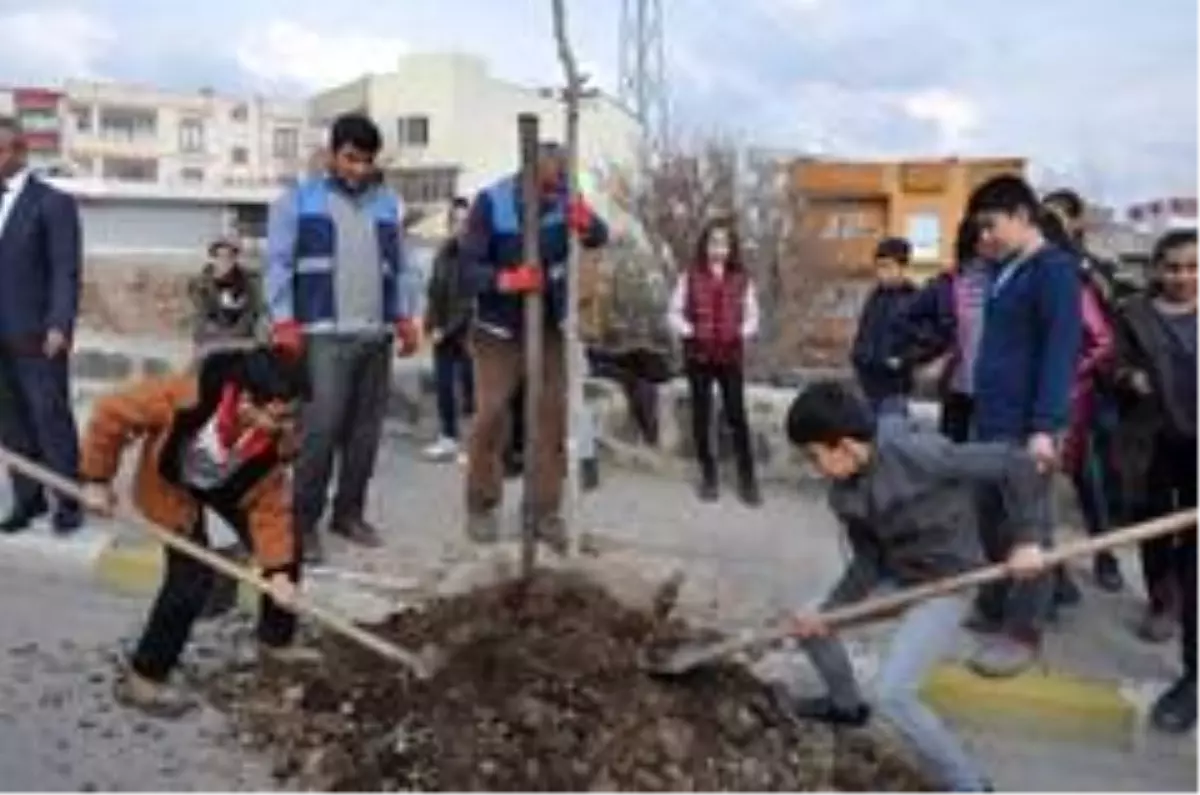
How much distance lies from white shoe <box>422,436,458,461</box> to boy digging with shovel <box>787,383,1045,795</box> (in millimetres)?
5216

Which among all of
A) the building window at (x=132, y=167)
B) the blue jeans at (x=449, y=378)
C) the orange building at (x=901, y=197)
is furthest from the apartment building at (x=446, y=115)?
the blue jeans at (x=449, y=378)

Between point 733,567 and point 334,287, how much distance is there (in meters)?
1.98

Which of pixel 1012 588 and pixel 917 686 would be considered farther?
pixel 1012 588

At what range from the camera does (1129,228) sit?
2086 centimetres

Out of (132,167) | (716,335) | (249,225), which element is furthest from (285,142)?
(716,335)

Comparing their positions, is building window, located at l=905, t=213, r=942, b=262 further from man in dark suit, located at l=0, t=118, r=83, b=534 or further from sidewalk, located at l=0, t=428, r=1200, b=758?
man in dark suit, located at l=0, t=118, r=83, b=534

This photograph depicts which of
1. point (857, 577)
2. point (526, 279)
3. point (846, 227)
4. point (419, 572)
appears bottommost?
point (419, 572)

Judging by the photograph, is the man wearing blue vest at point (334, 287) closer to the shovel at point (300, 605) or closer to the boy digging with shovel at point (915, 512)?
the shovel at point (300, 605)

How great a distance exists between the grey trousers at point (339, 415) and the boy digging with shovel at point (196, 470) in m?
1.26

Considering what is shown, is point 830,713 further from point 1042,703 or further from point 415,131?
point 415,131

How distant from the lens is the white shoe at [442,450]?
9680 mm

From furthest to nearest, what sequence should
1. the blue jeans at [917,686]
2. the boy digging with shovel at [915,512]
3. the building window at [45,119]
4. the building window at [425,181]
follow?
the building window at [45,119] → the building window at [425,181] → the blue jeans at [917,686] → the boy digging with shovel at [915,512]

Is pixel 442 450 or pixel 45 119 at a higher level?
pixel 45 119

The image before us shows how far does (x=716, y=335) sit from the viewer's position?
8523 mm
